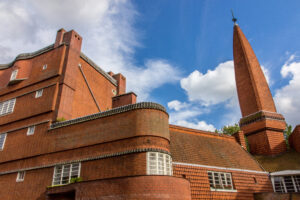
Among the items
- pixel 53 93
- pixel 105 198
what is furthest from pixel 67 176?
pixel 53 93

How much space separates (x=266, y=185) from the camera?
20625 millimetres

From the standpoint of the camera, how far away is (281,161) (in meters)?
22.6

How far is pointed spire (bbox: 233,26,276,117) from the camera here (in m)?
26.9

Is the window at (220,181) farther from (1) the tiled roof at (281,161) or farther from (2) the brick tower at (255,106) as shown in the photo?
(2) the brick tower at (255,106)

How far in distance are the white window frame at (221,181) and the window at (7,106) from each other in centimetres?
2019

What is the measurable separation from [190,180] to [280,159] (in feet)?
37.6

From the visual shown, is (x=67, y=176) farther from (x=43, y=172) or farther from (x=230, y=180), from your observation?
(x=230, y=180)

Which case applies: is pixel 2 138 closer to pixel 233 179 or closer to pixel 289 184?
pixel 233 179

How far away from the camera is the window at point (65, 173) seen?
16.8 metres

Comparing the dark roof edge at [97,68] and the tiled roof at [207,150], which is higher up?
the dark roof edge at [97,68]

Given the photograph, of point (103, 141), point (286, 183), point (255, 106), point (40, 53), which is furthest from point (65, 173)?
point (255, 106)

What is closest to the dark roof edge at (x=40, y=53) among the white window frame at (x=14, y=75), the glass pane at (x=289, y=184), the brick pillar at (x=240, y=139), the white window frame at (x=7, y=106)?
the white window frame at (x=14, y=75)

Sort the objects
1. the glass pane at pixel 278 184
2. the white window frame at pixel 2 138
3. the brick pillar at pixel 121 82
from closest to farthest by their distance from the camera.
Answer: the glass pane at pixel 278 184 → the white window frame at pixel 2 138 → the brick pillar at pixel 121 82

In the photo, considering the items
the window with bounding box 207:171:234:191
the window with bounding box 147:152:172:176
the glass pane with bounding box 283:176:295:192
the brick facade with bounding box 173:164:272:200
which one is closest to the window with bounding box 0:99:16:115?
the window with bounding box 147:152:172:176
